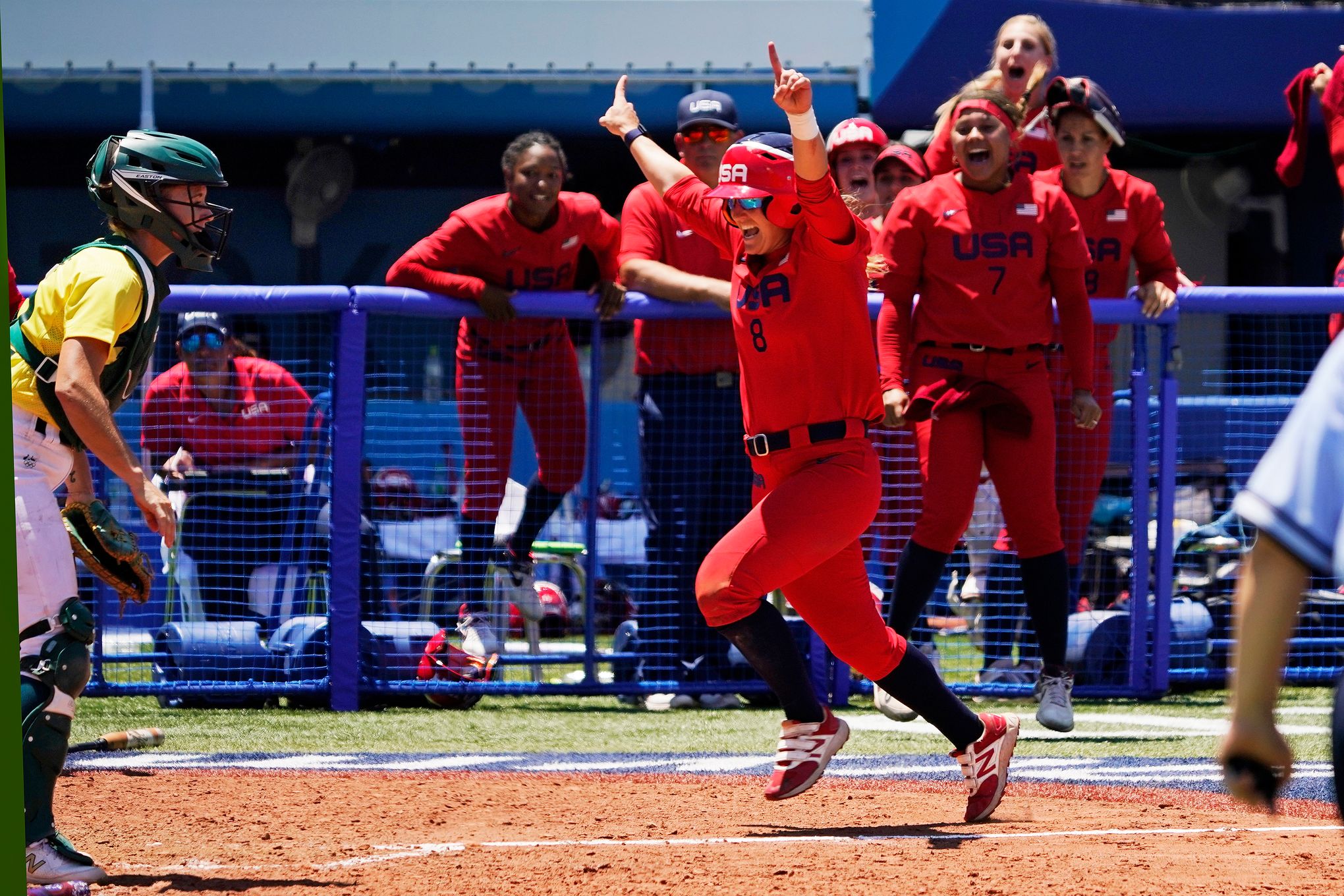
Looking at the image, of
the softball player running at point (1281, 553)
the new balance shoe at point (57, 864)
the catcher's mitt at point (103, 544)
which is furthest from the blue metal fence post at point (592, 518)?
the softball player running at point (1281, 553)

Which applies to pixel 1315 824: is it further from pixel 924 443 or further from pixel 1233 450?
pixel 1233 450

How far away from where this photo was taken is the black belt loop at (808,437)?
470 cm

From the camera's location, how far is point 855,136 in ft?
23.5

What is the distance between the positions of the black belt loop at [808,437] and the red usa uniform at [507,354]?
261 cm

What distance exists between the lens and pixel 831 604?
15.4ft

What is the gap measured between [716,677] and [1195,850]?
335 cm

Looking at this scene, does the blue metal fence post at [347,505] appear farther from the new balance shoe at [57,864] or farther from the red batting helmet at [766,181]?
the new balance shoe at [57,864]

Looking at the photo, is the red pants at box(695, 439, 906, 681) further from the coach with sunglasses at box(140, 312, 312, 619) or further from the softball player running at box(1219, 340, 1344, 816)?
the coach with sunglasses at box(140, 312, 312, 619)

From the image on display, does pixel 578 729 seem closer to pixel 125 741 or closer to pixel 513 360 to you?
pixel 513 360

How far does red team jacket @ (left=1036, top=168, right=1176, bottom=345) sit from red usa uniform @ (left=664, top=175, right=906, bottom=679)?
9.32 ft

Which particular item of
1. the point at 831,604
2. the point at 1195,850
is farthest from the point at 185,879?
the point at 1195,850

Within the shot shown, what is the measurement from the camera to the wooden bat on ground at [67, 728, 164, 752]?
5891 millimetres

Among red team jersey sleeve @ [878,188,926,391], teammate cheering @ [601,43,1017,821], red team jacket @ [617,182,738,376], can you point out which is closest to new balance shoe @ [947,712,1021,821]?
teammate cheering @ [601,43,1017,821]

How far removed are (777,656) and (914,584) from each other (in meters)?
1.63
